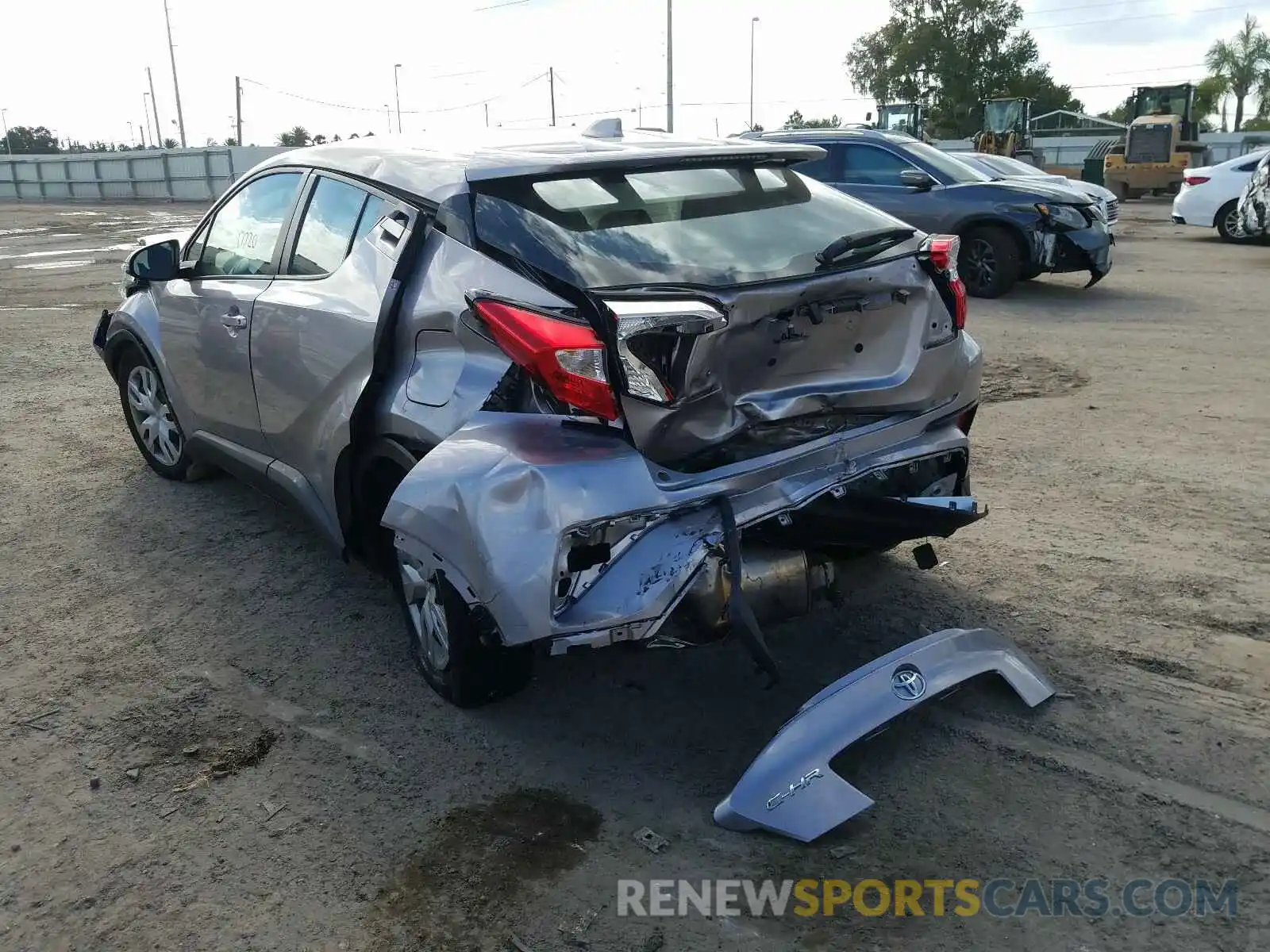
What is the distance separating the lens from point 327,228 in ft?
12.9

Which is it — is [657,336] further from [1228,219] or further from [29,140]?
[29,140]

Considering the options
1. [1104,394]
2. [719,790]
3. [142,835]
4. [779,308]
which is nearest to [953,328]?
[779,308]

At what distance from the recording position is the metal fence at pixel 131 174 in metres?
42.3

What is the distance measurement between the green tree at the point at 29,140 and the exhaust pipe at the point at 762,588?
3728 inches

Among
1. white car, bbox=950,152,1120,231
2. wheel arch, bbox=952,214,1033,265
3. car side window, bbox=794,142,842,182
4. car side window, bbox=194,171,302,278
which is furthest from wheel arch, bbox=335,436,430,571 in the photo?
white car, bbox=950,152,1120,231

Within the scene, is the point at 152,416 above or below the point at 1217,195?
below

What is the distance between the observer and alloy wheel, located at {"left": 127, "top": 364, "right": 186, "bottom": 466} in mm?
5520

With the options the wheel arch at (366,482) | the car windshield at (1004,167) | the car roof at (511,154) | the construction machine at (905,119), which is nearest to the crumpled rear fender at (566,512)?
the wheel arch at (366,482)

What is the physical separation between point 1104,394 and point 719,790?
518cm

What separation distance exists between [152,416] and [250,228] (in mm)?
1633

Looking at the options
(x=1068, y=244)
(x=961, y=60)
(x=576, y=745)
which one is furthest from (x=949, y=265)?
(x=961, y=60)

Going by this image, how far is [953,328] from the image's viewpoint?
3.51 meters

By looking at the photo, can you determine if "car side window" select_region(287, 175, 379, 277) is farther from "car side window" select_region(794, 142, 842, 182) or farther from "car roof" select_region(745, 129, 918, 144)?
"car side window" select_region(794, 142, 842, 182)

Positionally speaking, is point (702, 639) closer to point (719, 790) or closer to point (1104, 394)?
point (719, 790)
